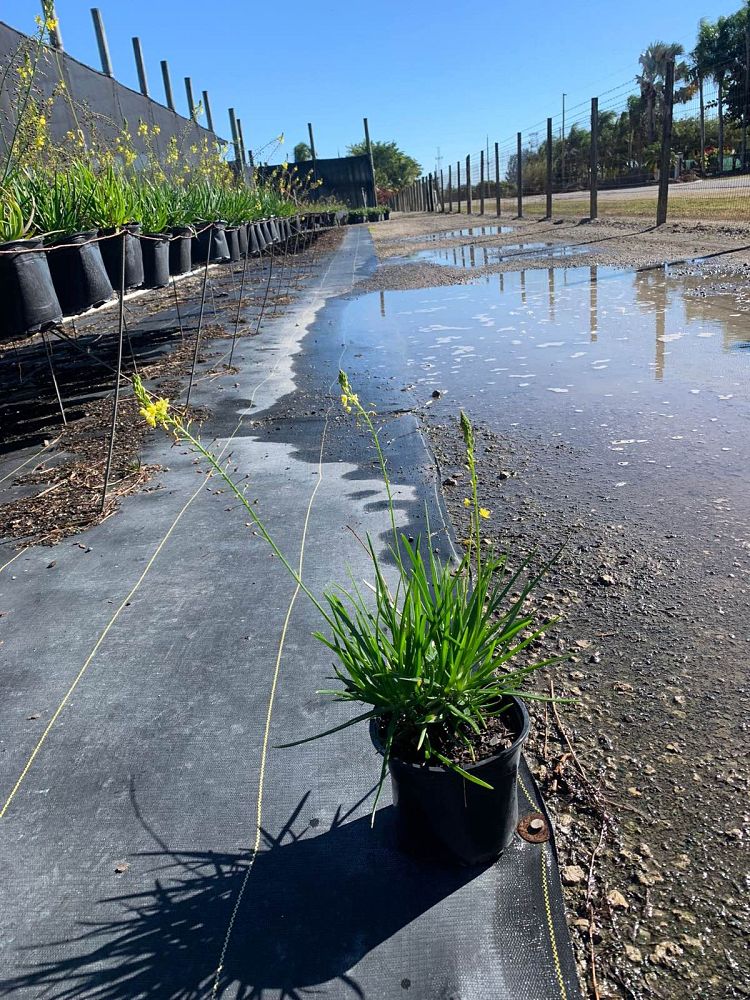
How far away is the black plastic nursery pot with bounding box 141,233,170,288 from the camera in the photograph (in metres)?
6.12

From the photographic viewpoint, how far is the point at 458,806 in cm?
153

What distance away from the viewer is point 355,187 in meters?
41.3

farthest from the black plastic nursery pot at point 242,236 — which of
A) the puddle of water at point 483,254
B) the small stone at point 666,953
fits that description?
the small stone at point 666,953

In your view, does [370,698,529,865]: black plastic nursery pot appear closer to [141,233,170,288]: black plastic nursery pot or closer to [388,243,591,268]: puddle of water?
[141,233,170,288]: black plastic nursery pot

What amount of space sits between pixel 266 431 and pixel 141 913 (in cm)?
360

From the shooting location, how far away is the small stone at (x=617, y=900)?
1.51 meters

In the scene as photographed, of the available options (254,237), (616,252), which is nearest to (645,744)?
(254,237)

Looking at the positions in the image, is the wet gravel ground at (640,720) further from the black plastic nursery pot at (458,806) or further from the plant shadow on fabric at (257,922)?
the plant shadow on fabric at (257,922)

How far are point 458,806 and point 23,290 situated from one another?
3.67m

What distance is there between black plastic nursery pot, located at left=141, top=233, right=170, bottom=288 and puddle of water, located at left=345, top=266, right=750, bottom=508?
2.13 metres

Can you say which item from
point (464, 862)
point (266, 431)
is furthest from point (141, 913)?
point (266, 431)

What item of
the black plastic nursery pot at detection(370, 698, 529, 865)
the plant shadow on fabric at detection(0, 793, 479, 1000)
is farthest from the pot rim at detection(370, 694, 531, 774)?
the plant shadow on fabric at detection(0, 793, 479, 1000)

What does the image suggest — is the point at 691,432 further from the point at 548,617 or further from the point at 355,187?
the point at 355,187

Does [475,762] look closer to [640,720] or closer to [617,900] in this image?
[617,900]
